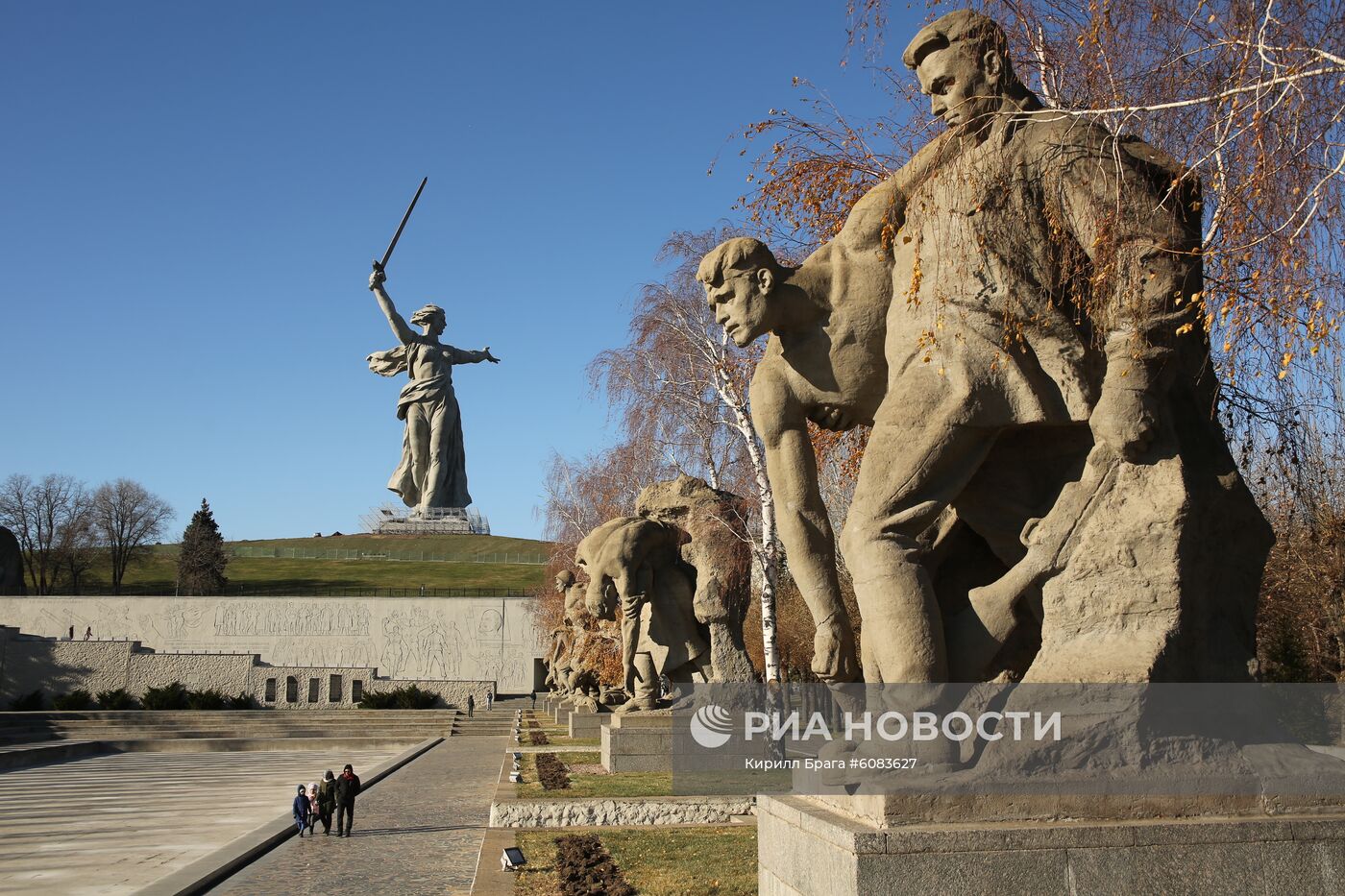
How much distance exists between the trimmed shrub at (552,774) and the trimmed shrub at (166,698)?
1053 inches

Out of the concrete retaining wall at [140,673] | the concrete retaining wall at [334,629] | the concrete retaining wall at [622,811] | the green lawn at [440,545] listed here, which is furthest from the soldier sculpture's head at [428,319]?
the concrete retaining wall at [622,811]

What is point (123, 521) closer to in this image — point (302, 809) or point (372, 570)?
point (372, 570)

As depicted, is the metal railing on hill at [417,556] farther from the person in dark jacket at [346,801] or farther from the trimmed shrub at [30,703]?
the person in dark jacket at [346,801]

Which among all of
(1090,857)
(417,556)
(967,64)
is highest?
(417,556)

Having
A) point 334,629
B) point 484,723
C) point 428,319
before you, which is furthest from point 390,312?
point 484,723

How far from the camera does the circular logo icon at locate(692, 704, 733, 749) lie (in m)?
13.8

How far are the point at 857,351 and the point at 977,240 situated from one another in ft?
2.48

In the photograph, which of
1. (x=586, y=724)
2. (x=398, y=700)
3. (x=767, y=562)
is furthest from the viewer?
(x=398, y=700)

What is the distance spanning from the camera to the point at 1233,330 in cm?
436

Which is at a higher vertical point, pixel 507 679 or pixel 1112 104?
pixel 1112 104

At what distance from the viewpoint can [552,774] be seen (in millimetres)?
13570

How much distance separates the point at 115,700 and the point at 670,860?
122 ft

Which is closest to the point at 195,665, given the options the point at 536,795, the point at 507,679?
the point at 507,679

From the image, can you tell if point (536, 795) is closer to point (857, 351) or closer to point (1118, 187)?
point (857, 351)
